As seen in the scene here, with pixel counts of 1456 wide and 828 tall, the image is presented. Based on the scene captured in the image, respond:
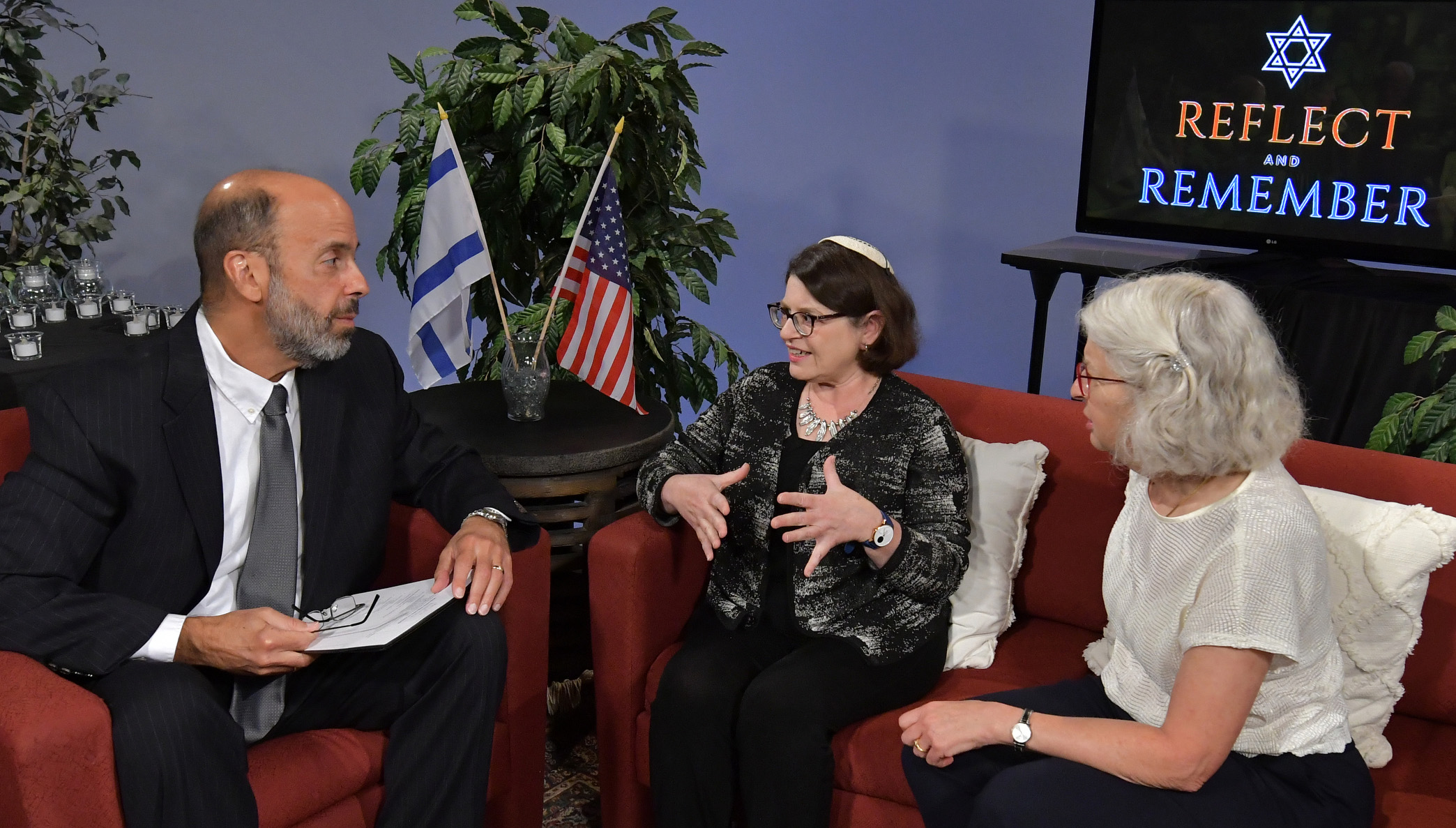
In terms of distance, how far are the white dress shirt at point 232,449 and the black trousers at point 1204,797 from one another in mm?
1162

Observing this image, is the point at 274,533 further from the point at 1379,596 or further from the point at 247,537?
the point at 1379,596

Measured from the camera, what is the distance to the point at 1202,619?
1.51 m

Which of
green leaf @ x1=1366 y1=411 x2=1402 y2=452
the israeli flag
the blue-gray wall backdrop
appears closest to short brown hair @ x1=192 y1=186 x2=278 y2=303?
the israeli flag

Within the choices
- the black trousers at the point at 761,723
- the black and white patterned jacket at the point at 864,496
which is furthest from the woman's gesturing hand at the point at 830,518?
the black trousers at the point at 761,723

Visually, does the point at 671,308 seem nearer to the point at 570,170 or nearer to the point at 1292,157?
the point at 570,170

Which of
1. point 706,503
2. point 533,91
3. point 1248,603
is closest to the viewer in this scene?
point 1248,603

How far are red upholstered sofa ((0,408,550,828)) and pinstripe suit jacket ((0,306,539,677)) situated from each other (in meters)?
0.08

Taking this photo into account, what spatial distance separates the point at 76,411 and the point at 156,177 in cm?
307

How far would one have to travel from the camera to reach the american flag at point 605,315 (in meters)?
2.67

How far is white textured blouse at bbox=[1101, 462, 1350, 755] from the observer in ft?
4.88

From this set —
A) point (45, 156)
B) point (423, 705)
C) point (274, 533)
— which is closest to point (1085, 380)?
point (423, 705)

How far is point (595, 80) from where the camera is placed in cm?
292

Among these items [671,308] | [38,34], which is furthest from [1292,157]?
[38,34]

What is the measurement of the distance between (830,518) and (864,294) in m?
0.48
